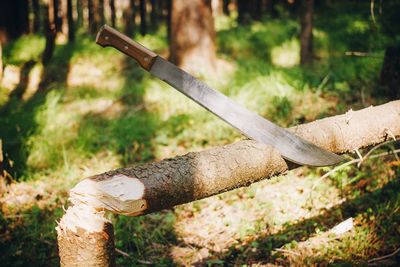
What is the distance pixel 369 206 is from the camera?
295cm

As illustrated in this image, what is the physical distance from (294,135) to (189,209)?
5.42ft

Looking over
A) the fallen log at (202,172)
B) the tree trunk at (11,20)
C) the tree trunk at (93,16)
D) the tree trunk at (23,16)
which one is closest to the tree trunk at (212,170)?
the fallen log at (202,172)

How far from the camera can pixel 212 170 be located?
1.92 m

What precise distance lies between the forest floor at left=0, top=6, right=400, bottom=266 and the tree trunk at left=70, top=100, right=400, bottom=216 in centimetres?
81

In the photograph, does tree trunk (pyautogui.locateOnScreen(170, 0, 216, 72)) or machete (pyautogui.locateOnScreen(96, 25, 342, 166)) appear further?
tree trunk (pyautogui.locateOnScreen(170, 0, 216, 72))

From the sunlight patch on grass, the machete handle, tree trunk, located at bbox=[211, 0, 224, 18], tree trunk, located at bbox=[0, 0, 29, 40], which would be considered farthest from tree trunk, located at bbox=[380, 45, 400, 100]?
tree trunk, located at bbox=[211, 0, 224, 18]

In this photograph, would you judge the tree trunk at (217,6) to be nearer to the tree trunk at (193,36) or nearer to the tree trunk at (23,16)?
the tree trunk at (23,16)

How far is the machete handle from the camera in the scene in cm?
220

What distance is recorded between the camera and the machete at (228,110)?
2.10 metres

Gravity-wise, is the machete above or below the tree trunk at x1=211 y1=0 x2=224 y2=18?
above

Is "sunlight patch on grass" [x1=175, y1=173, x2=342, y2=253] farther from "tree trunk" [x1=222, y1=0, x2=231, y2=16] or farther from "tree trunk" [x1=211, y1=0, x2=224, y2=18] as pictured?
"tree trunk" [x1=222, y1=0, x2=231, y2=16]

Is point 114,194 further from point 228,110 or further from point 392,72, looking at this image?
point 392,72

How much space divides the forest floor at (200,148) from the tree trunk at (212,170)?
806 mm

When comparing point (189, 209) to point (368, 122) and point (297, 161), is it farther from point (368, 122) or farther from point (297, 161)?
point (368, 122)
